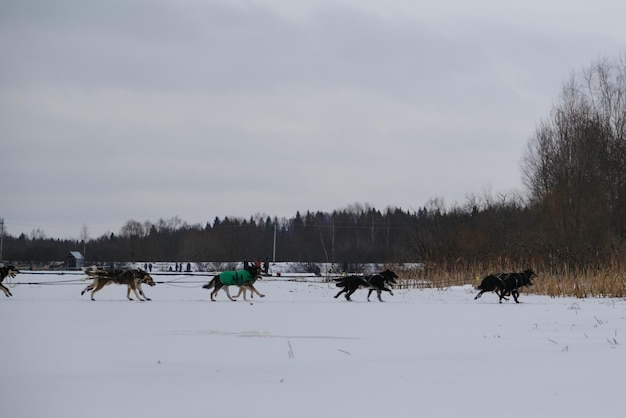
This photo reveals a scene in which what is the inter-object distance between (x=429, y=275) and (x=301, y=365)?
25.0m

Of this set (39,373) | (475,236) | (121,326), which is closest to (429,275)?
(475,236)

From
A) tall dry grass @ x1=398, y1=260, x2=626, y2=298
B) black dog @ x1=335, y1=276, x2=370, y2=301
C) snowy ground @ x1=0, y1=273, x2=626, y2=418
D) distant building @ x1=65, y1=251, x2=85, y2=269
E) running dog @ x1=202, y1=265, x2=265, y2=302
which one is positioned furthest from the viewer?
distant building @ x1=65, y1=251, x2=85, y2=269

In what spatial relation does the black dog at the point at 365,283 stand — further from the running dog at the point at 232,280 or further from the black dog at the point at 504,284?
the black dog at the point at 504,284

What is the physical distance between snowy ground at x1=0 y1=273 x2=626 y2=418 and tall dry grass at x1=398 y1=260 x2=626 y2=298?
9.39m

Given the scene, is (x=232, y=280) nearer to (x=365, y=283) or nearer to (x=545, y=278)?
(x=365, y=283)

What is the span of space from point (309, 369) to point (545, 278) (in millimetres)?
18738

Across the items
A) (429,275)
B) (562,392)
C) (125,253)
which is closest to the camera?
(562,392)

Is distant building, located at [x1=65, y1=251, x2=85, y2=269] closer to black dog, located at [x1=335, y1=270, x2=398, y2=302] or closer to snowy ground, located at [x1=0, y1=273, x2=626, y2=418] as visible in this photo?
black dog, located at [x1=335, y1=270, x2=398, y2=302]

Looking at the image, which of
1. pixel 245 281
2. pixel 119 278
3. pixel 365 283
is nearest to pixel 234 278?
pixel 245 281

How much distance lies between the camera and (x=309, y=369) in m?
6.53

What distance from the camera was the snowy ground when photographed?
4.85 meters

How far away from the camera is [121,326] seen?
35.6 ft

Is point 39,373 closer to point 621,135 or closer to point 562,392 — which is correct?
point 562,392

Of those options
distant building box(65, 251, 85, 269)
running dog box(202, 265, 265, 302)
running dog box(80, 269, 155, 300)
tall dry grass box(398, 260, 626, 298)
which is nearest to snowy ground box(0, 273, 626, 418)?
running dog box(80, 269, 155, 300)
